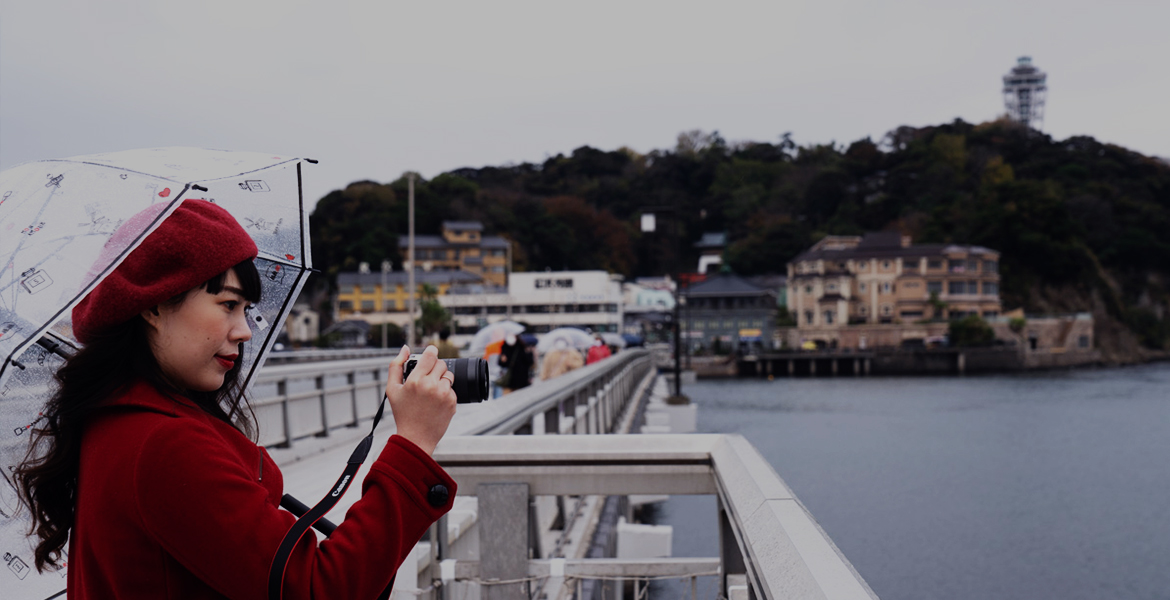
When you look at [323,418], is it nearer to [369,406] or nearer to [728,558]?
[369,406]

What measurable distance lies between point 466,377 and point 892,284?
284ft

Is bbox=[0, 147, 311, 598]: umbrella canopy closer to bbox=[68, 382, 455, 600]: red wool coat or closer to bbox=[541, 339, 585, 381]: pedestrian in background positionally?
bbox=[68, 382, 455, 600]: red wool coat

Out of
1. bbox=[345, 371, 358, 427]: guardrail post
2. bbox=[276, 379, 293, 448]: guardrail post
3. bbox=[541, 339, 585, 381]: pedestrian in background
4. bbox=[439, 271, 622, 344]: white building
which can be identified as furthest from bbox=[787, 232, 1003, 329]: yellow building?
bbox=[276, 379, 293, 448]: guardrail post

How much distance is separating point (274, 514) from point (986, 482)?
3148 cm

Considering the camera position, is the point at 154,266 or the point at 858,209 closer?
the point at 154,266

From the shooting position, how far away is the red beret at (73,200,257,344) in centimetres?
138

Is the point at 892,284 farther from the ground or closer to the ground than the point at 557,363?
farther from the ground

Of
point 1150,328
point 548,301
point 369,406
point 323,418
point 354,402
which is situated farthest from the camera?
point 1150,328

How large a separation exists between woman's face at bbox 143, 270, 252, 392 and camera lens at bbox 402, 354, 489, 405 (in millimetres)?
273

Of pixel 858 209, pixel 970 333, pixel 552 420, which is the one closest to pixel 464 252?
pixel 970 333

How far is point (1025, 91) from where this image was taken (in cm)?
14812

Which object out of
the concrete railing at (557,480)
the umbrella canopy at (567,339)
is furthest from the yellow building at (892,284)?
the concrete railing at (557,480)

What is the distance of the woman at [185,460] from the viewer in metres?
1.25

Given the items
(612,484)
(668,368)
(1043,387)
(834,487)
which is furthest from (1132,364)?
(612,484)
